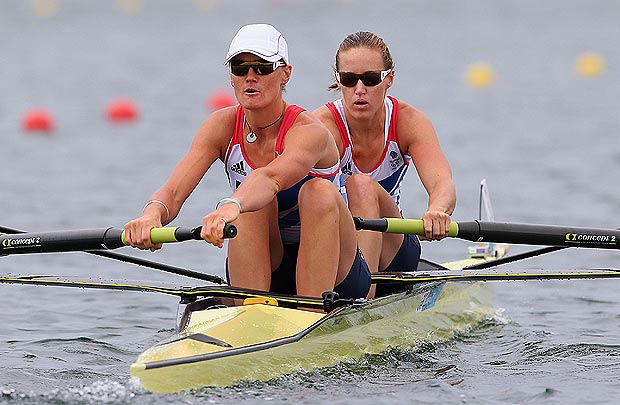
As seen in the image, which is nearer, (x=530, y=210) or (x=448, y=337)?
(x=448, y=337)

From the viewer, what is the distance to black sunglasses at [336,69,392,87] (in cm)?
595

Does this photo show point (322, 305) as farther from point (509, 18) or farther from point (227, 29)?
point (509, 18)

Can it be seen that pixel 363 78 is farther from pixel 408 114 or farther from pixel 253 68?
pixel 253 68

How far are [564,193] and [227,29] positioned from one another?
22202 mm

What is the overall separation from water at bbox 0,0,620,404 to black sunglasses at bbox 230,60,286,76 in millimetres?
1416

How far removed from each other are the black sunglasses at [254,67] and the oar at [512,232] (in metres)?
0.84

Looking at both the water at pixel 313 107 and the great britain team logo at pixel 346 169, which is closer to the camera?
the water at pixel 313 107

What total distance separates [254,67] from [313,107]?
13.1 m

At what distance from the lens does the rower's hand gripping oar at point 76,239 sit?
5.02 m

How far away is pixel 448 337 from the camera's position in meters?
6.37

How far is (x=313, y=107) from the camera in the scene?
1831cm

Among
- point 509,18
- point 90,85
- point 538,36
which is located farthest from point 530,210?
point 509,18

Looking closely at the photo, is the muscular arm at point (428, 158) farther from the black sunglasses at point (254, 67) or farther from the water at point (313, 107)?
the black sunglasses at point (254, 67)

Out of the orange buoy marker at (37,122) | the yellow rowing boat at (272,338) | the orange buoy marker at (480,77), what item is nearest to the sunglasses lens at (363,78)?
the yellow rowing boat at (272,338)
